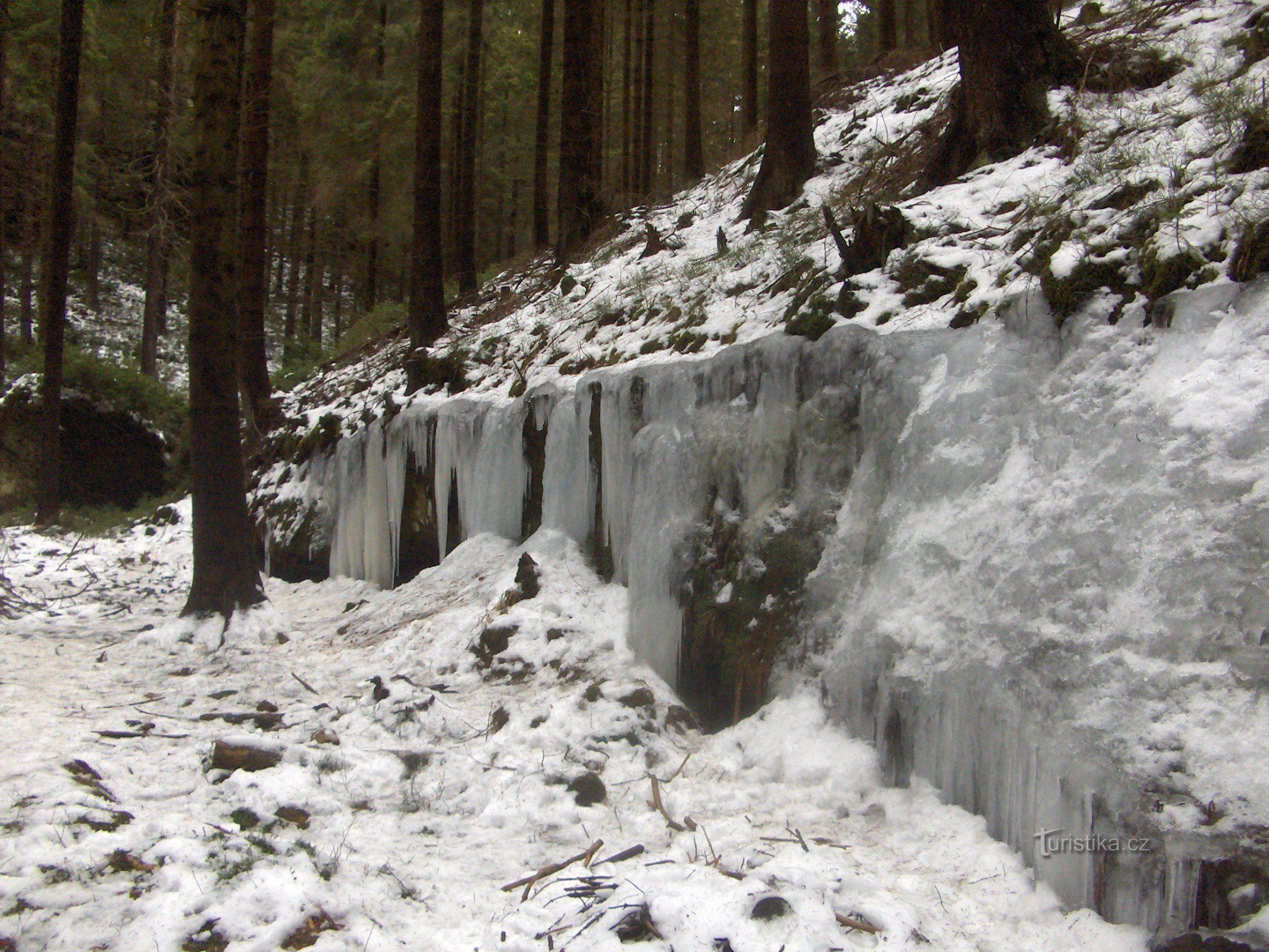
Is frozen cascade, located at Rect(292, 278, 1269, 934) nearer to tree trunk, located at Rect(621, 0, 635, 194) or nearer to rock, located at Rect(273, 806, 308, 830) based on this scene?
rock, located at Rect(273, 806, 308, 830)

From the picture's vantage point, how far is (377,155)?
51.4ft

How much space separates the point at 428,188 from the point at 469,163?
4.35 metres

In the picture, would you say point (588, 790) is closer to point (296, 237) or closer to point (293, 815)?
point (293, 815)

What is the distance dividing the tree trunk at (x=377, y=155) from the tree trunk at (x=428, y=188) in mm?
5407

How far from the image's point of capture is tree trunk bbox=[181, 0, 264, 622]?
251 inches

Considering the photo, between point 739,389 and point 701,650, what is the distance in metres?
1.57

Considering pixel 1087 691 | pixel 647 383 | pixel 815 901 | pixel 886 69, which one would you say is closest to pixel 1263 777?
pixel 1087 691

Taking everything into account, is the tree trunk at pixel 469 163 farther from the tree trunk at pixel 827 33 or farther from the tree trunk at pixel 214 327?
the tree trunk at pixel 214 327

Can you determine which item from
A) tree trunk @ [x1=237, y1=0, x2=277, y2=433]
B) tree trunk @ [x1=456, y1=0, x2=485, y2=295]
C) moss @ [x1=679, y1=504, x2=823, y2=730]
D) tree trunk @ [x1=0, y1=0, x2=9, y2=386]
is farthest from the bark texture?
moss @ [x1=679, y1=504, x2=823, y2=730]

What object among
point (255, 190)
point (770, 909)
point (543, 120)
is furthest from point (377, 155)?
point (770, 909)

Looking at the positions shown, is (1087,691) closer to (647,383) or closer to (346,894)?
(346,894)

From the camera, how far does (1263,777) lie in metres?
2.42

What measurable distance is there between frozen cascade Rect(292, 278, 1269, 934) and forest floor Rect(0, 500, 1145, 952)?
0.26 m

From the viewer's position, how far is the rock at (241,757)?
383 centimetres
